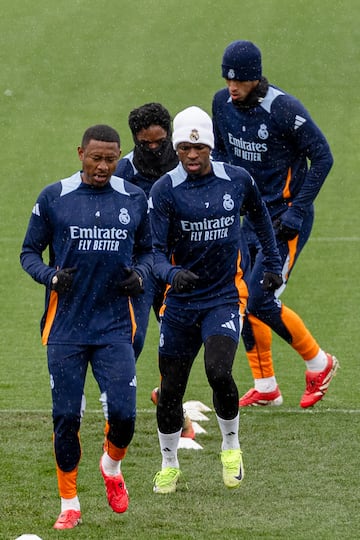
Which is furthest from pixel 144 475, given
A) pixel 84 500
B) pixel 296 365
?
pixel 296 365

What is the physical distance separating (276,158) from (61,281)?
3.11 m

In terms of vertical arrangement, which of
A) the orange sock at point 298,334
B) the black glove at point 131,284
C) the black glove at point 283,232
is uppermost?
the black glove at point 131,284

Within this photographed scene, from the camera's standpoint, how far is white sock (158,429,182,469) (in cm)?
Answer: 788

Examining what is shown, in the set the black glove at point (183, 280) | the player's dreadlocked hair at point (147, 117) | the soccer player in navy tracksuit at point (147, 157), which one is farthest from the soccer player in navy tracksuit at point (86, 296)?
the player's dreadlocked hair at point (147, 117)

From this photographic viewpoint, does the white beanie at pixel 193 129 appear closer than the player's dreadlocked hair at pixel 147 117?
Yes

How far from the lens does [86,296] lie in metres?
7.01

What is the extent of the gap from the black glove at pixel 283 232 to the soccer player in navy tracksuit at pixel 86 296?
2.38 meters

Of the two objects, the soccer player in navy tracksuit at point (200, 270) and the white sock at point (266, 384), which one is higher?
the soccer player in navy tracksuit at point (200, 270)

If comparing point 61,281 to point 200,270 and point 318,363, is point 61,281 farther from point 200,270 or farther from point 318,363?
point 318,363

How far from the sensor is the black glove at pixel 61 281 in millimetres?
6762

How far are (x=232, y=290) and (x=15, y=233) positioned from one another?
982 centimetres

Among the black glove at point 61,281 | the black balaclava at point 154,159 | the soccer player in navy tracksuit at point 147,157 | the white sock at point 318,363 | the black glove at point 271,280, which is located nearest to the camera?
the black glove at point 61,281

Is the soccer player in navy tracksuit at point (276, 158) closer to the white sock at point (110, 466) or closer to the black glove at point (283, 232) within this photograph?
the black glove at point (283, 232)

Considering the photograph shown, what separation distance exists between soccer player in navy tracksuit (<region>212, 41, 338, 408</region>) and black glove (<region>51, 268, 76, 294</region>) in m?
2.69
